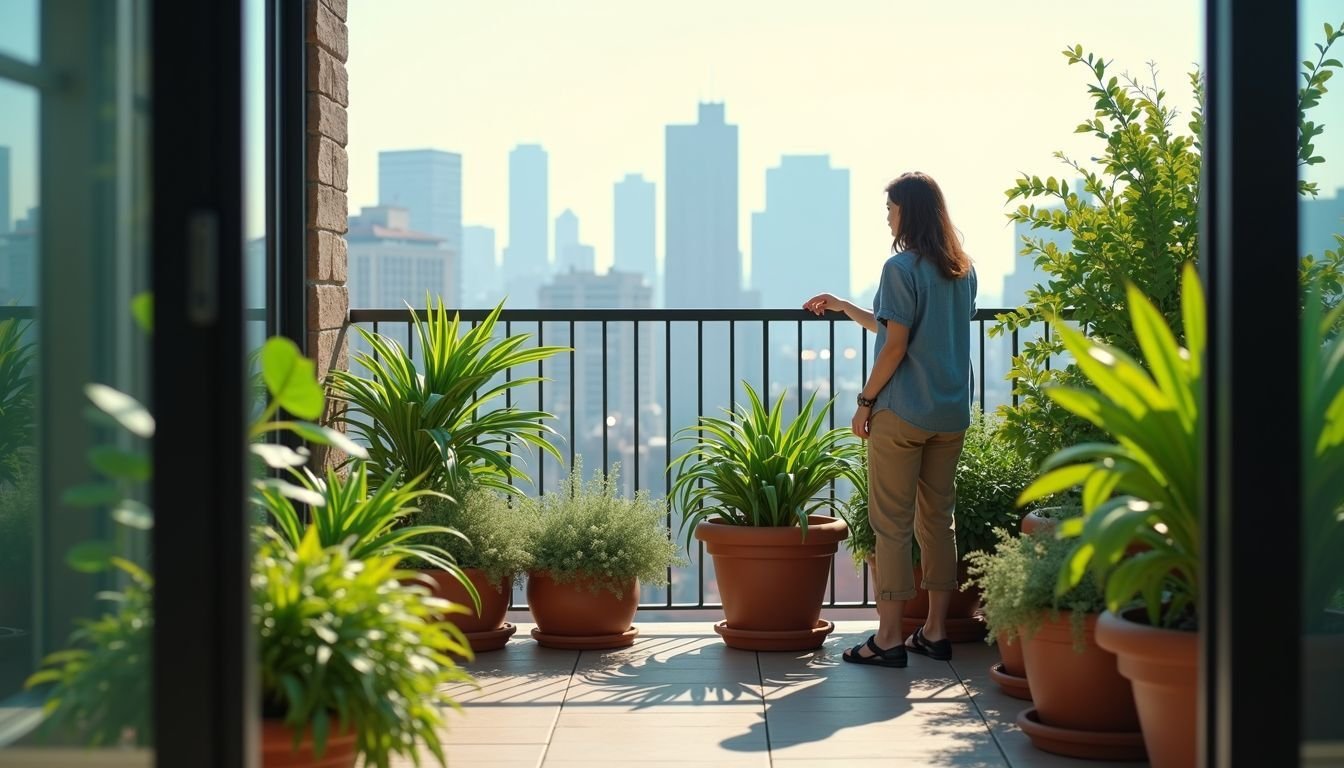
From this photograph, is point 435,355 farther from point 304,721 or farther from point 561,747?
point 304,721

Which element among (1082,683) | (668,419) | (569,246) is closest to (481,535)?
(668,419)

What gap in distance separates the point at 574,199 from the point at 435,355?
2780cm

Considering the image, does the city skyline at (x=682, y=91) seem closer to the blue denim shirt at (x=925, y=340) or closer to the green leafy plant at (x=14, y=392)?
the blue denim shirt at (x=925, y=340)

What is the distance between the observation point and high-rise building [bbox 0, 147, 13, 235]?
2.38 m

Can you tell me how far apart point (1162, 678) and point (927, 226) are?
5.70ft

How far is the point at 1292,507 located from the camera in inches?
73.3

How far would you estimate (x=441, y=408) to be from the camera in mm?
4344

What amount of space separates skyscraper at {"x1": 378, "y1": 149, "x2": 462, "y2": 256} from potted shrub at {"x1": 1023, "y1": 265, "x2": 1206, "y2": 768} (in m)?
19.9

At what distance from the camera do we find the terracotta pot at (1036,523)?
349 cm

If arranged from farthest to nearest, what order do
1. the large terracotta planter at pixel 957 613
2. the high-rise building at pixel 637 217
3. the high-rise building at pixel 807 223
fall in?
the high-rise building at pixel 637 217
the high-rise building at pixel 807 223
the large terracotta planter at pixel 957 613

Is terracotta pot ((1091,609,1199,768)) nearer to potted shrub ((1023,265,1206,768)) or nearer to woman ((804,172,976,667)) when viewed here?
potted shrub ((1023,265,1206,768))

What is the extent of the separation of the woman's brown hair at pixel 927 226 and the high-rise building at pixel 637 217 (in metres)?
27.5

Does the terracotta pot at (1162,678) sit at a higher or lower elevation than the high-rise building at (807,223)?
lower

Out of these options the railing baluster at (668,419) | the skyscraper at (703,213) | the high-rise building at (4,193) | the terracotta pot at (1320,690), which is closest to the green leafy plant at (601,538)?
the railing baluster at (668,419)
